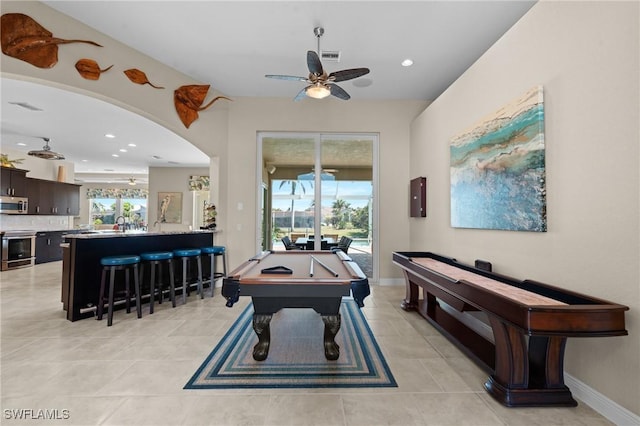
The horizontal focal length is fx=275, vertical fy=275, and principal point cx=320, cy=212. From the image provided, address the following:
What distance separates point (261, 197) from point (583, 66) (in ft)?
15.7

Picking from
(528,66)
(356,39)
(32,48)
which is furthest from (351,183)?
(32,48)

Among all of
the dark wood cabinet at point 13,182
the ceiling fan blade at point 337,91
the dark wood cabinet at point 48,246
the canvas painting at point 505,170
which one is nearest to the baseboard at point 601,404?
the canvas painting at point 505,170

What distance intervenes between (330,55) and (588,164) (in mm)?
3211

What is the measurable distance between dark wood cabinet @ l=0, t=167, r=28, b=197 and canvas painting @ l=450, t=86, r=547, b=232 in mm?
10312

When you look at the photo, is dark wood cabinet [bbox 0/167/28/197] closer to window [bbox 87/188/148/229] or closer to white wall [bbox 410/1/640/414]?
window [bbox 87/188/148/229]

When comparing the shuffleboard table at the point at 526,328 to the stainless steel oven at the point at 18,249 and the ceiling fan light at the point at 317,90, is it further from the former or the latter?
the stainless steel oven at the point at 18,249

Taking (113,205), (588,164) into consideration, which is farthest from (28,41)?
(113,205)

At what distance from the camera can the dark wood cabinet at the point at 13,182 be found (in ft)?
22.8

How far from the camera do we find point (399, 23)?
329 centimetres

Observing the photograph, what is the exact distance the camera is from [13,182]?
7145 mm

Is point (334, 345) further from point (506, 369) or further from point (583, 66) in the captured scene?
point (583, 66)

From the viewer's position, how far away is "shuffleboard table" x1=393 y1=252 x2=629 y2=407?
161 cm

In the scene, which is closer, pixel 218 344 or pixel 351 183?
pixel 218 344

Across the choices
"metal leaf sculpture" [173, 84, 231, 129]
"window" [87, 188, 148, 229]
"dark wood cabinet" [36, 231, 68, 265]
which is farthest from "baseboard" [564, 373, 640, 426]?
"window" [87, 188, 148, 229]
